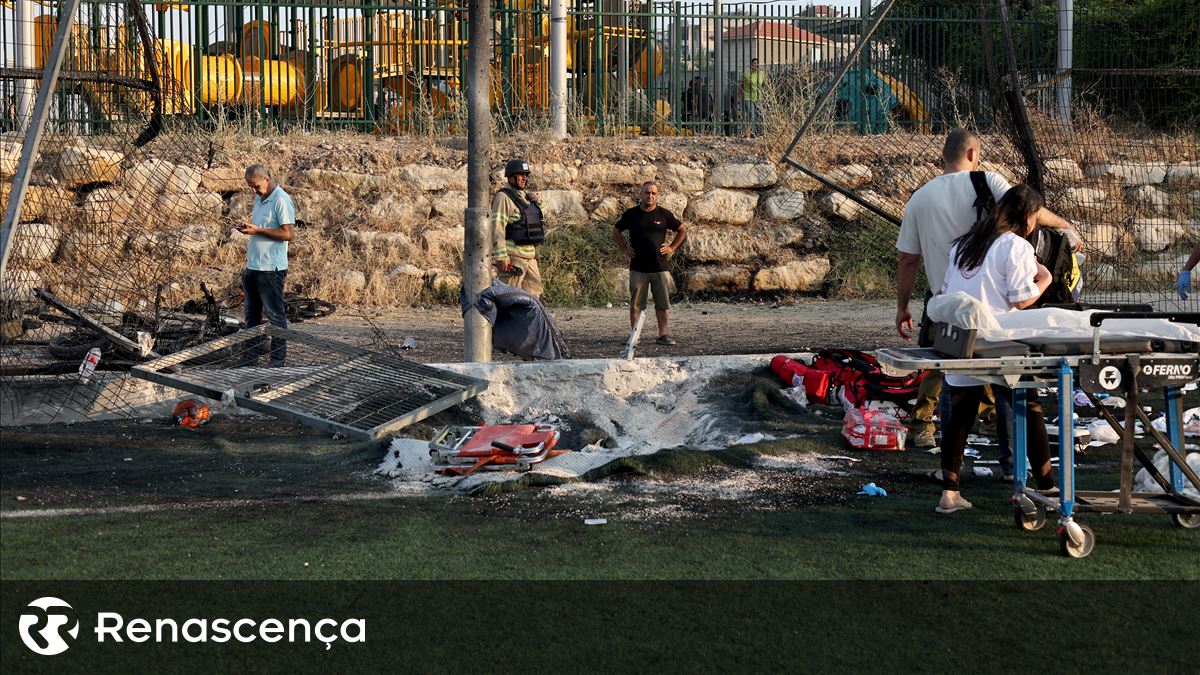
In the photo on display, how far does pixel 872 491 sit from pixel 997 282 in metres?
1.32

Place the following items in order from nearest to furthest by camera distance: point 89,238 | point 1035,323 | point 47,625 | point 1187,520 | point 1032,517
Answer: point 47,625 → point 1035,323 → point 1032,517 → point 1187,520 → point 89,238

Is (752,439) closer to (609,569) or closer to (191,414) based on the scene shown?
(609,569)

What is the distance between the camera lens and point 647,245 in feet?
41.8

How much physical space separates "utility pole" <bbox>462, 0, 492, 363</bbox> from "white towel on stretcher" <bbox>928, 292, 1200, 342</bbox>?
181 inches

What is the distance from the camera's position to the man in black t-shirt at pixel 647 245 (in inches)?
498

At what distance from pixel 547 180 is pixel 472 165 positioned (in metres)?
6.48

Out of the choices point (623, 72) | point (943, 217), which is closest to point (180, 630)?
point (943, 217)

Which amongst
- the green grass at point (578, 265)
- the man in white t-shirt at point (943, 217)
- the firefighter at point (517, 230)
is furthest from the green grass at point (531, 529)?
the green grass at point (578, 265)

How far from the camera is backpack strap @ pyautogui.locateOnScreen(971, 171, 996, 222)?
711 centimetres

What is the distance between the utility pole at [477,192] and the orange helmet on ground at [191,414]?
2.01 metres

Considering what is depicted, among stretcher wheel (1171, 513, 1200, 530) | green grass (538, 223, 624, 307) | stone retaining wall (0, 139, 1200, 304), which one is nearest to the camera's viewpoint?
stretcher wheel (1171, 513, 1200, 530)

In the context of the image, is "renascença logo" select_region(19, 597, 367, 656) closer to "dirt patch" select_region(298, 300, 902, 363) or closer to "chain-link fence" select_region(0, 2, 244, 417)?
"chain-link fence" select_region(0, 2, 244, 417)

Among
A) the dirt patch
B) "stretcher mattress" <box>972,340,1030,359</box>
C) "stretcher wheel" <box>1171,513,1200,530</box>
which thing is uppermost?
"stretcher mattress" <box>972,340,1030,359</box>

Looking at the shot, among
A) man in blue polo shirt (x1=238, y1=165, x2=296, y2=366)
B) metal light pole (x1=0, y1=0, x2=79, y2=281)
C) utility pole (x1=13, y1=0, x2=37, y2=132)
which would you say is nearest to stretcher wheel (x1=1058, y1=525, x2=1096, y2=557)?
metal light pole (x1=0, y1=0, x2=79, y2=281)
